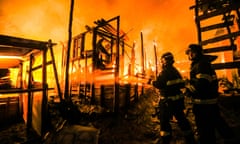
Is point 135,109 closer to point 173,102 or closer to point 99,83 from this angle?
point 99,83

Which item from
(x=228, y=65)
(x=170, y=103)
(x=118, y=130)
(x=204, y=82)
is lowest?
(x=118, y=130)

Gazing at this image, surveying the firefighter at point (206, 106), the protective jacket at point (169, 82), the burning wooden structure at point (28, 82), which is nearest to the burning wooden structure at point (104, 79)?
the burning wooden structure at point (28, 82)

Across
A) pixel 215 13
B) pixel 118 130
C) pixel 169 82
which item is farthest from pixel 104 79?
pixel 215 13

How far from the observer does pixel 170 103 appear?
4320mm

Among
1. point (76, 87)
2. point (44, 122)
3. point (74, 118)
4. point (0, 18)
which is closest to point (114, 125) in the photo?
point (74, 118)

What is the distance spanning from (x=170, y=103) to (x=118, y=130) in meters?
2.94

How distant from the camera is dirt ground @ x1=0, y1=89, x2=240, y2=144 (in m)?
4.46

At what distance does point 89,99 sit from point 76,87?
2.35 metres

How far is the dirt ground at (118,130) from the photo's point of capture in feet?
14.6

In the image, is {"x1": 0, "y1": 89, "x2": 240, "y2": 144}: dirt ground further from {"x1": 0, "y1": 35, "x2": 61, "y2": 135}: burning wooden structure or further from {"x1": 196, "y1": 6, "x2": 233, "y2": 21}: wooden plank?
{"x1": 196, "y1": 6, "x2": 233, "y2": 21}: wooden plank

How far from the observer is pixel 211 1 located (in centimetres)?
583

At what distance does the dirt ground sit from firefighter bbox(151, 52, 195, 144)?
1.01m

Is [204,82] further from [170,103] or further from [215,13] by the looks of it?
[215,13]

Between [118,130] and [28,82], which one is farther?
[28,82]
